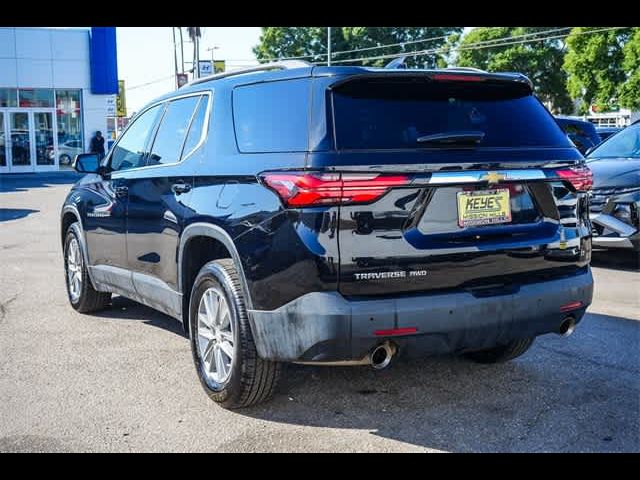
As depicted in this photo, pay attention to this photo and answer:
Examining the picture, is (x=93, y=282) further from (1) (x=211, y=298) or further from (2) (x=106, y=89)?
(2) (x=106, y=89)

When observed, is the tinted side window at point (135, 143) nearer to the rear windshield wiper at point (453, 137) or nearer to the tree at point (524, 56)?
the rear windshield wiper at point (453, 137)

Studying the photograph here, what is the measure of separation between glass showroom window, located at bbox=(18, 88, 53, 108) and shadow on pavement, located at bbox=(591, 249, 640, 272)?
26744 millimetres

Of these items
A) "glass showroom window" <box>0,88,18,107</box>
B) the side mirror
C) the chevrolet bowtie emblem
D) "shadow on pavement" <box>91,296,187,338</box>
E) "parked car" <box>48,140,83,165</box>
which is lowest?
"shadow on pavement" <box>91,296,187,338</box>

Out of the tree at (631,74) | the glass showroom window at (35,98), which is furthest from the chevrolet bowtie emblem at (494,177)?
the tree at (631,74)

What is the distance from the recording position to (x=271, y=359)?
12.6ft

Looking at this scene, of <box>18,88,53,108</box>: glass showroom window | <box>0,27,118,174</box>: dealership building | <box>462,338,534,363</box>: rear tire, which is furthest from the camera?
<box>18,88,53,108</box>: glass showroom window

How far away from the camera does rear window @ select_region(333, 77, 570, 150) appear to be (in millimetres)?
3703

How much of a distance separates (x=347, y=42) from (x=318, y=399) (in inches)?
2208

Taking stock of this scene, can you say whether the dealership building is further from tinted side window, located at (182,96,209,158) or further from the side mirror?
tinted side window, located at (182,96,209,158)

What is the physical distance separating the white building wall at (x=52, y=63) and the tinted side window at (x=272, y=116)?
29118 millimetres

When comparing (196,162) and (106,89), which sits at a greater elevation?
(106,89)

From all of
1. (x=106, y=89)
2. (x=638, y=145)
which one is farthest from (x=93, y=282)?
(x=106, y=89)

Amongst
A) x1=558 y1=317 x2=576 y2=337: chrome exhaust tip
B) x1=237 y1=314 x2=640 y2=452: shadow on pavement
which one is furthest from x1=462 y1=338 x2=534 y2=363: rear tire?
x1=558 y1=317 x2=576 y2=337: chrome exhaust tip
